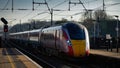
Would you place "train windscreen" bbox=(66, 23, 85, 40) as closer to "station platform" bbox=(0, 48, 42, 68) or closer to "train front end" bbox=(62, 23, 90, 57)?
"train front end" bbox=(62, 23, 90, 57)

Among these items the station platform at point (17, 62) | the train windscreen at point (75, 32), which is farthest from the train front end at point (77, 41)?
the station platform at point (17, 62)

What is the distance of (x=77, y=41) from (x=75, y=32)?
91 cm

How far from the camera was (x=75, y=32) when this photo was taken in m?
24.8

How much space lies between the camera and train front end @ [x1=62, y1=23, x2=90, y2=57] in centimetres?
2391

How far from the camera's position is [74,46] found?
24.0 m

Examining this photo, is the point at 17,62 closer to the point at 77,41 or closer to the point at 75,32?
the point at 77,41

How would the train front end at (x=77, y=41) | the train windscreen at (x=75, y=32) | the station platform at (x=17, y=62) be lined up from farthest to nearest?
the train windscreen at (x=75, y=32) → the train front end at (x=77, y=41) → the station platform at (x=17, y=62)

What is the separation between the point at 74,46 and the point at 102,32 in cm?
9510

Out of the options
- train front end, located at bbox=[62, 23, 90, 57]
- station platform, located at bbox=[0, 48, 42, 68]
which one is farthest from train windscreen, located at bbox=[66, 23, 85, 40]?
station platform, located at bbox=[0, 48, 42, 68]

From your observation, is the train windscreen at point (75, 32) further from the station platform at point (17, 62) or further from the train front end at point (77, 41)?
the station platform at point (17, 62)

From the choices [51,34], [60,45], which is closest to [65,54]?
[60,45]

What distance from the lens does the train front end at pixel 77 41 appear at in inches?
941

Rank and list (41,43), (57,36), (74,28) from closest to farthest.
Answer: (74,28)
(57,36)
(41,43)

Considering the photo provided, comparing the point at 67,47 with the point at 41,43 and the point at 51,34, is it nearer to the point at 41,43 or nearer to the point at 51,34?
the point at 51,34
